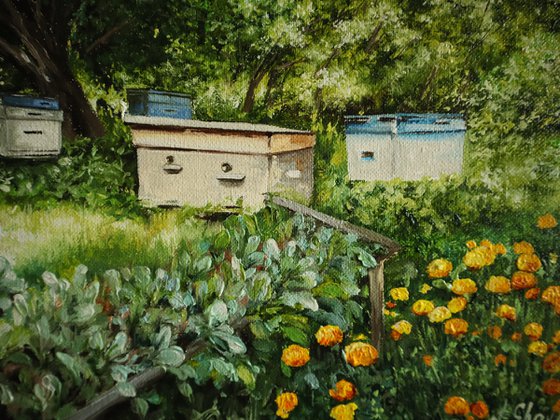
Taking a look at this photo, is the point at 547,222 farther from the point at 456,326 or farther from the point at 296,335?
the point at 296,335

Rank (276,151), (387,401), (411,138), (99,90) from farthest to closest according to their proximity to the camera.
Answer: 1. (411,138)
2. (276,151)
3. (99,90)
4. (387,401)

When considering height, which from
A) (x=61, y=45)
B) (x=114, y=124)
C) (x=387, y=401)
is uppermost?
(x=61, y=45)

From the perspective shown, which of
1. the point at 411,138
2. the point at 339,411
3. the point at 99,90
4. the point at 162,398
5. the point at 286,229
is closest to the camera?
the point at 162,398

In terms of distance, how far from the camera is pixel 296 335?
1.20m

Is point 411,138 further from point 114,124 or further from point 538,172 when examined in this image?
point 114,124

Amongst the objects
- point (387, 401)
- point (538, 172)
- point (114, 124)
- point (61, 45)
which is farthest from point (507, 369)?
point (61, 45)

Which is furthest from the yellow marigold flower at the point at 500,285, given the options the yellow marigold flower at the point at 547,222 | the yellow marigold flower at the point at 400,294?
the yellow marigold flower at the point at 547,222

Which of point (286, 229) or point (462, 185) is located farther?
point (462, 185)

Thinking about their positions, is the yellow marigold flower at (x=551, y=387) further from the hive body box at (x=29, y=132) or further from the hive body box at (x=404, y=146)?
the hive body box at (x=29, y=132)

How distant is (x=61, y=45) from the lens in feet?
5.13

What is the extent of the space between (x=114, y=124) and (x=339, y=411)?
119cm

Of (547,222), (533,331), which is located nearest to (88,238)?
(533,331)

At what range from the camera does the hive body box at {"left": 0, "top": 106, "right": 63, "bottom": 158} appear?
1447mm
